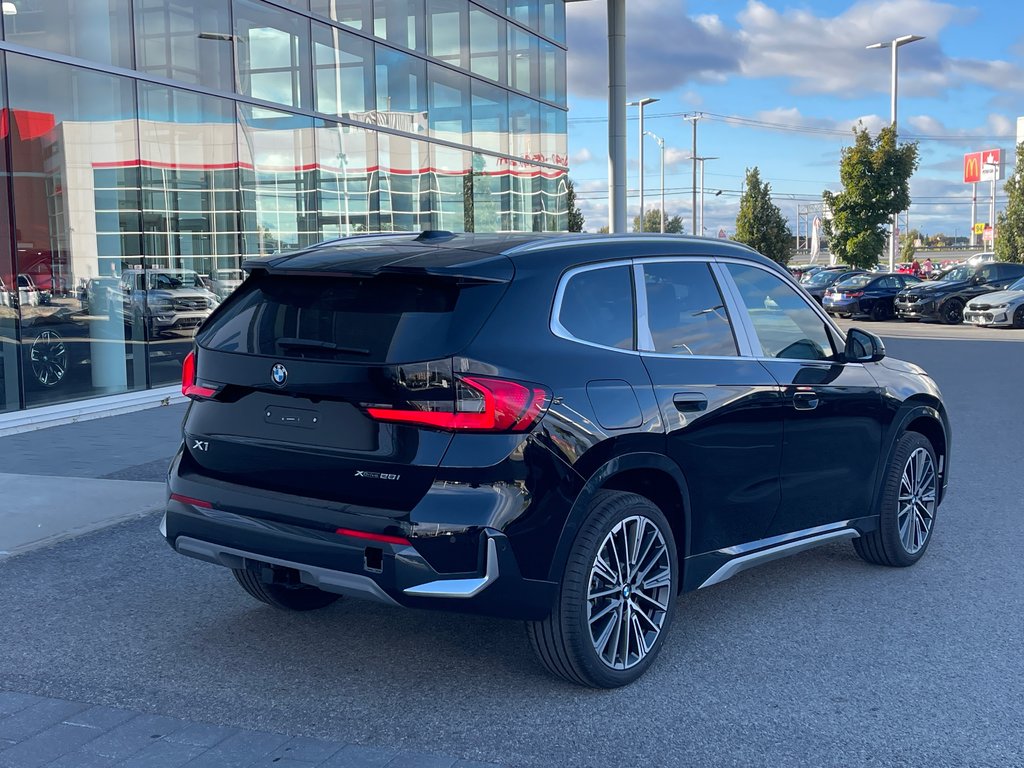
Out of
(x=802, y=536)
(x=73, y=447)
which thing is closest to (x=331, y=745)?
(x=802, y=536)

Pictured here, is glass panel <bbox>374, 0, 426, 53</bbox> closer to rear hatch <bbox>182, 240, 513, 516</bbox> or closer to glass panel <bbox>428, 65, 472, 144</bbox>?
glass panel <bbox>428, 65, 472, 144</bbox>

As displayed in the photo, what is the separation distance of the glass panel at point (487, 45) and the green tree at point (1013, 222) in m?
27.8

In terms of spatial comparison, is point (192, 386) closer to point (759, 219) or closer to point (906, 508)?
point (906, 508)

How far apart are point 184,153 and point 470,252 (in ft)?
36.4

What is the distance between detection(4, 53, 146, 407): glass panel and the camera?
12.0m

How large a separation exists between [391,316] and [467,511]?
79 centimetres

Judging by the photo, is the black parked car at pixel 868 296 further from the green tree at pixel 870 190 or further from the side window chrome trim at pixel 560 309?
the side window chrome trim at pixel 560 309

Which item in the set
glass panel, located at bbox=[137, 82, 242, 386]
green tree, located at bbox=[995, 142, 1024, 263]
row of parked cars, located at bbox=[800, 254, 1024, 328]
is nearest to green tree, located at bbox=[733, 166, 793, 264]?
green tree, located at bbox=[995, 142, 1024, 263]

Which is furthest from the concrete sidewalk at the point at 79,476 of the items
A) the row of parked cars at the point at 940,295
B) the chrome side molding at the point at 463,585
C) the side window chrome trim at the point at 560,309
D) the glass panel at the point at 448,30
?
the row of parked cars at the point at 940,295

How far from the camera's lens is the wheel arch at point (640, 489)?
13.4 feet

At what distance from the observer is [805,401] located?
5.29 m

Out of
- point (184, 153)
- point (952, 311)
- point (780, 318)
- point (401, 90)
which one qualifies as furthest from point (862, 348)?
point (952, 311)

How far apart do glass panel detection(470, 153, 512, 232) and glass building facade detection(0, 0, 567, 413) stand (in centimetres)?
51

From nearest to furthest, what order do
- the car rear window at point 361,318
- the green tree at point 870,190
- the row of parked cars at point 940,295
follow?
the car rear window at point 361,318
the row of parked cars at point 940,295
the green tree at point 870,190
